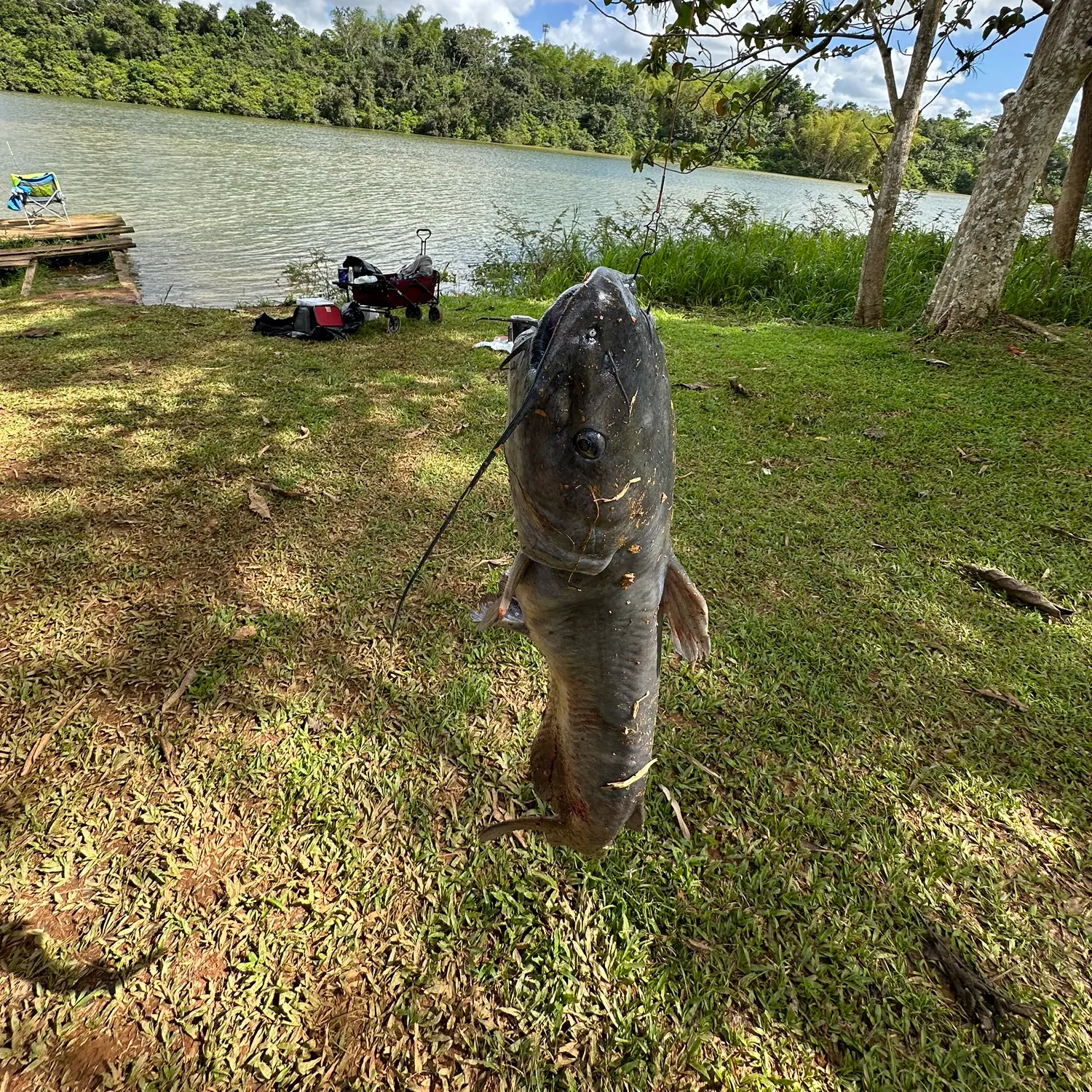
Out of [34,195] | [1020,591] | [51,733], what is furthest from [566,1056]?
[34,195]

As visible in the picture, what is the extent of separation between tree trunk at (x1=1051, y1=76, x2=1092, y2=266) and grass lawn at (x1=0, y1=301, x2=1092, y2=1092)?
4826 millimetres

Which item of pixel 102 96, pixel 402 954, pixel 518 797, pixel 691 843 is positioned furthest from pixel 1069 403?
pixel 102 96

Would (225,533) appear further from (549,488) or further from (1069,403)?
(1069,403)

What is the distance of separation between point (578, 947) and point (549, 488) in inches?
55.1

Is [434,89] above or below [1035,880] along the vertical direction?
above

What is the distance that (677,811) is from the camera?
2.12m

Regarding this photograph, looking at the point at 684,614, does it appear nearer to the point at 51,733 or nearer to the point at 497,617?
the point at 497,617

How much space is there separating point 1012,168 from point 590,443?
651cm

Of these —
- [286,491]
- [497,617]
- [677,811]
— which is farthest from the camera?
[286,491]

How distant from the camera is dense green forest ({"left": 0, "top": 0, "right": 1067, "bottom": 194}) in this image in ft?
134

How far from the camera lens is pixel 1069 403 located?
4.92 m

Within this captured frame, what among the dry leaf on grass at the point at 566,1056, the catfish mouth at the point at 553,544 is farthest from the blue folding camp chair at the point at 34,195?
the dry leaf on grass at the point at 566,1056

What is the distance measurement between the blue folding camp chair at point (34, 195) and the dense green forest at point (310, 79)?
3359 cm

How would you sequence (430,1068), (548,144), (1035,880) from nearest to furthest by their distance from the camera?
1. (430,1068)
2. (1035,880)
3. (548,144)
